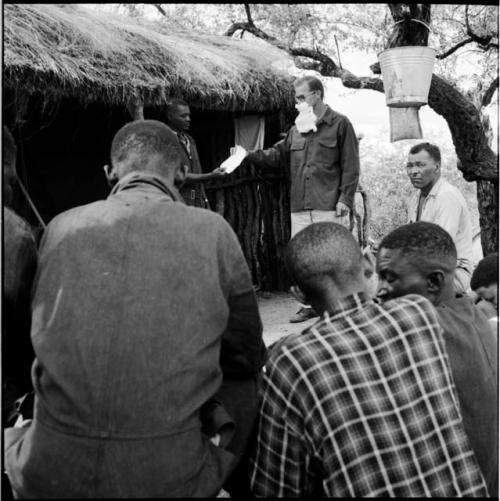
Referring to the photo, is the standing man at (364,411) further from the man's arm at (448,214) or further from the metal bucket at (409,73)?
the metal bucket at (409,73)

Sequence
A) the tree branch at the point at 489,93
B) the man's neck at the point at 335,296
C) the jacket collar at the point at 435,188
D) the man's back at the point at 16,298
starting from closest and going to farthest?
1. the man's neck at the point at 335,296
2. the man's back at the point at 16,298
3. the jacket collar at the point at 435,188
4. the tree branch at the point at 489,93

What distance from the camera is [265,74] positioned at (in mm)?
8984

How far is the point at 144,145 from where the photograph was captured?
265cm

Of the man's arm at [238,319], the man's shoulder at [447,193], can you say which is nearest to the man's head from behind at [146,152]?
the man's arm at [238,319]

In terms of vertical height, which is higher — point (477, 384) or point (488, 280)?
point (488, 280)

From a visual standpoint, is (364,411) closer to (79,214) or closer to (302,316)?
(79,214)

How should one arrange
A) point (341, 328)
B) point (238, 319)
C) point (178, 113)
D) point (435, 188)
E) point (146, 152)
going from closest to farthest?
point (341, 328), point (238, 319), point (146, 152), point (435, 188), point (178, 113)

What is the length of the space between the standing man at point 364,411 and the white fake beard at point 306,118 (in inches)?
201

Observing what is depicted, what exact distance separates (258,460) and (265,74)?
719cm

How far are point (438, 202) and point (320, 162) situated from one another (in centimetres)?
223

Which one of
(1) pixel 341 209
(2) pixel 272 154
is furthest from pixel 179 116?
(1) pixel 341 209

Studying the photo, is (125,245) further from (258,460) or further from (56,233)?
(258,460)

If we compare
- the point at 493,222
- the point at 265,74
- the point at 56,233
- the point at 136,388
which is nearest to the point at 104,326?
the point at 136,388

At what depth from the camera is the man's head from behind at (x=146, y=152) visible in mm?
2643
